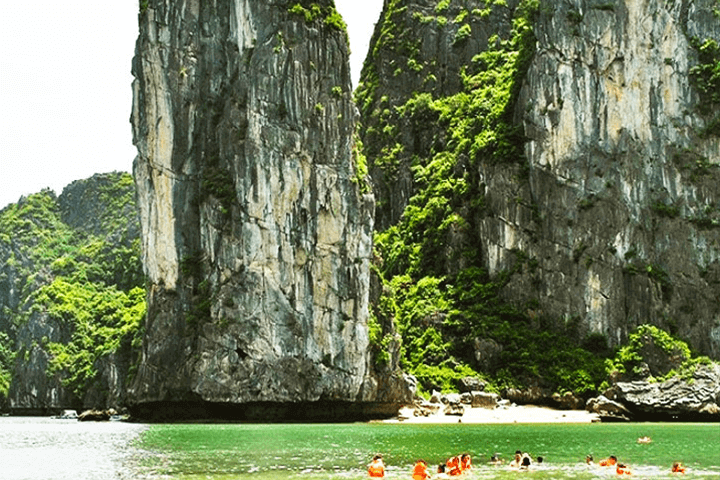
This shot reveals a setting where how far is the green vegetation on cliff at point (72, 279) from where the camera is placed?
3784 inches

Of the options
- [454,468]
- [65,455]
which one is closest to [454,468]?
[454,468]

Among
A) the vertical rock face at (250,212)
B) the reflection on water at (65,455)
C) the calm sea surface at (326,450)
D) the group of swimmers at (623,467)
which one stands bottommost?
the reflection on water at (65,455)

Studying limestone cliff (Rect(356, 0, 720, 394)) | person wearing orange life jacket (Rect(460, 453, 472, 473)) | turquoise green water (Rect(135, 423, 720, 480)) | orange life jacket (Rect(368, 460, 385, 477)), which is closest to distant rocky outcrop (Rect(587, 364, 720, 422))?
turquoise green water (Rect(135, 423, 720, 480))

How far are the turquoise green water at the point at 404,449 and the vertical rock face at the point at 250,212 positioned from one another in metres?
9.43

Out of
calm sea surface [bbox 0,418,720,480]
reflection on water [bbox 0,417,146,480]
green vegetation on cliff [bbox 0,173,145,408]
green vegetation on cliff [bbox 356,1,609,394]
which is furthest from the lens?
green vegetation on cliff [bbox 0,173,145,408]

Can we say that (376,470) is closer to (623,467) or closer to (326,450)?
(623,467)

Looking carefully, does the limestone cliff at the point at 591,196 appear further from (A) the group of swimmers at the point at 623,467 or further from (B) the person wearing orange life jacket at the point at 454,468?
(B) the person wearing orange life jacket at the point at 454,468

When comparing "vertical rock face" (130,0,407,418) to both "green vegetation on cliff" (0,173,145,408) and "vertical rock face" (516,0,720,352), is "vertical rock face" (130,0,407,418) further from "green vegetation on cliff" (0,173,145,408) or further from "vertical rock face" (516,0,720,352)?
"vertical rock face" (516,0,720,352)

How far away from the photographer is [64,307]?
338 feet

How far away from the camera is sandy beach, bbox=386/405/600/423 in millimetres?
63438

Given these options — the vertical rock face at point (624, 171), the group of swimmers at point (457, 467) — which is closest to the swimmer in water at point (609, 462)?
the group of swimmers at point (457, 467)

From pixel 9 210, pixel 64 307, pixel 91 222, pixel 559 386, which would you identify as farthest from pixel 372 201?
pixel 9 210

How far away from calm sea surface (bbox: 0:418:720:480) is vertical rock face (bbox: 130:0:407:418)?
9.28 metres

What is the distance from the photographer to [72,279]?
111750mm
